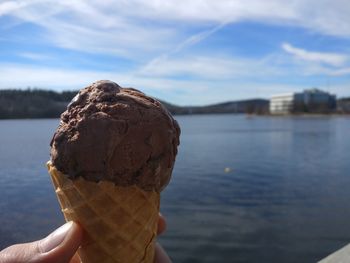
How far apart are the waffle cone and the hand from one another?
0.11 m

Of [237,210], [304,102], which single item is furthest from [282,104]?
[237,210]

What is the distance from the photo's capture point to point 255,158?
102 ft

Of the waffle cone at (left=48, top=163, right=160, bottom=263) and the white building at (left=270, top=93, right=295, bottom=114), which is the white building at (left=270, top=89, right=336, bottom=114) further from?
the waffle cone at (left=48, top=163, right=160, bottom=263)

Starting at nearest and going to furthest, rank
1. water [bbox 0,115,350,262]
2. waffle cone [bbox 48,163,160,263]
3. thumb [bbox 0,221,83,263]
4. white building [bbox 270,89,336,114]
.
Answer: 1. thumb [bbox 0,221,83,263]
2. waffle cone [bbox 48,163,160,263]
3. water [bbox 0,115,350,262]
4. white building [bbox 270,89,336,114]

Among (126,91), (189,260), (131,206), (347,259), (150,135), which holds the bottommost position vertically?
(189,260)

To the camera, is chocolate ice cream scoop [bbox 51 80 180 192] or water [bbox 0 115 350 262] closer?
chocolate ice cream scoop [bbox 51 80 180 192]

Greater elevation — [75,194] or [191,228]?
[75,194]

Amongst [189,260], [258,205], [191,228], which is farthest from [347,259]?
[258,205]

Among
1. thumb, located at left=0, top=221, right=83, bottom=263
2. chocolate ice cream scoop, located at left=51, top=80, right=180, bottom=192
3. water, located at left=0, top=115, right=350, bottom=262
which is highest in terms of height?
chocolate ice cream scoop, located at left=51, top=80, right=180, bottom=192

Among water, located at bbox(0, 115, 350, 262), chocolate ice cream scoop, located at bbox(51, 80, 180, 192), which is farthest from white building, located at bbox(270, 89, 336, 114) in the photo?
chocolate ice cream scoop, located at bbox(51, 80, 180, 192)

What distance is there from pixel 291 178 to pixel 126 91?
68.9 ft

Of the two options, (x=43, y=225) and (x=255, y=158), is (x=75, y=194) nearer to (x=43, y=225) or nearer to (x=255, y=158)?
(x=43, y=225)

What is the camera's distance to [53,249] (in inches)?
89.7

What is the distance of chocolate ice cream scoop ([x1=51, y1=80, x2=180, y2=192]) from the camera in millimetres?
2314
